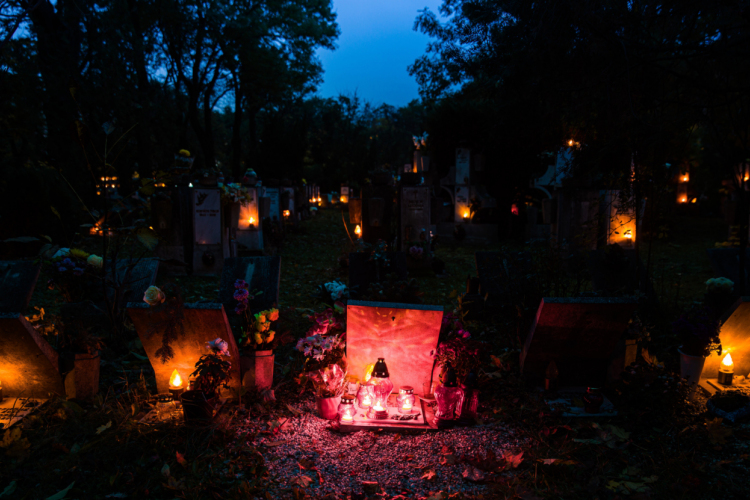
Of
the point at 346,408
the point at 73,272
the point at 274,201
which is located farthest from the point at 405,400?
the point at 274,201

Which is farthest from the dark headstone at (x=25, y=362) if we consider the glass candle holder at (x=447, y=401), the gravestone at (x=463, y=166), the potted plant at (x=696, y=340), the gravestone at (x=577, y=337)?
the gravestone at (x=463, y=166)

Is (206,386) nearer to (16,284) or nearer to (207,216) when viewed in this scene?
(16,284)

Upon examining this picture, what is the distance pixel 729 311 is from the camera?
456cm

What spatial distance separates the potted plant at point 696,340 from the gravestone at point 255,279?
4.55 meters

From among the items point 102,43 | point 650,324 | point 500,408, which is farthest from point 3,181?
point 650,324

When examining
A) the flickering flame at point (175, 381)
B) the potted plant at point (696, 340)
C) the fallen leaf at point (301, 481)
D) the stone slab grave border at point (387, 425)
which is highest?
the potted plant at point (696, 340)

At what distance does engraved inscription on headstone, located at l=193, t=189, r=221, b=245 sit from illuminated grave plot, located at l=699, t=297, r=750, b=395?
9.74 m

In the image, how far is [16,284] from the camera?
17.9 feet

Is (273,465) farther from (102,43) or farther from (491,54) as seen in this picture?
(102,43)

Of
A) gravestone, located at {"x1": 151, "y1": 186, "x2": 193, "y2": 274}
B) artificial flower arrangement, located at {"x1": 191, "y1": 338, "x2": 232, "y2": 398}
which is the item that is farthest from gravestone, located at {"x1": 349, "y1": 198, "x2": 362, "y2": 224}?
artificial flower arrangement, located at {"x1": 191, "y1": 338, "x2": 232, "y2": 398}

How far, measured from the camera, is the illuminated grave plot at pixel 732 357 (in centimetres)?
451

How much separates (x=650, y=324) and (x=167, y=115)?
65.8ft

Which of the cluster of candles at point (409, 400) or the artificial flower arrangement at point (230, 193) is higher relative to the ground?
the artificial flower arrangement at point (230, 193)

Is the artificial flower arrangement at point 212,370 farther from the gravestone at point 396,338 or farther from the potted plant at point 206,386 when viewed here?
the gravestone at point 396,338
